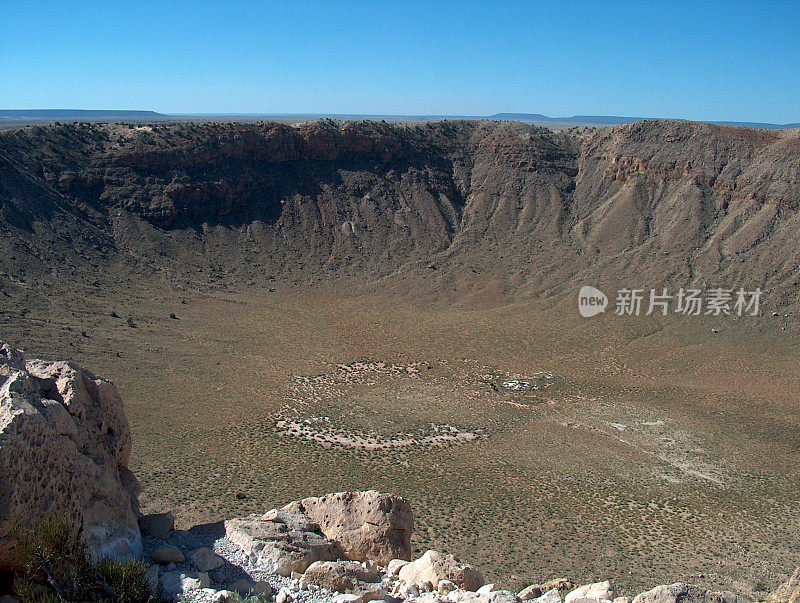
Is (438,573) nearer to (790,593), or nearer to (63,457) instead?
(790,593)

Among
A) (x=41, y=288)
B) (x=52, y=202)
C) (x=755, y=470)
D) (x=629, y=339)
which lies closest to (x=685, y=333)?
(x=629, y=339)

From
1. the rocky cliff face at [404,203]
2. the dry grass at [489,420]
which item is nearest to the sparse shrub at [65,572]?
the dry grass at [489,420]

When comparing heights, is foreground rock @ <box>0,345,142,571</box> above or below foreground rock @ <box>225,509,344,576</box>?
above

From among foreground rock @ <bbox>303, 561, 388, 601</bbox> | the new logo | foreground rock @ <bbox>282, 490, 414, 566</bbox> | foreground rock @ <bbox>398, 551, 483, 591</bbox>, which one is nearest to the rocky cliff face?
the new logo

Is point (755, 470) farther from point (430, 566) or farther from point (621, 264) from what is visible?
point (621, 264)

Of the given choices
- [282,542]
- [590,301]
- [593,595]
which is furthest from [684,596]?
[590,301]

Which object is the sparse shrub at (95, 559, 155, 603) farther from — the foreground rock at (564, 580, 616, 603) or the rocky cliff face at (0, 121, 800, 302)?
the rocky cliff face at (0, 121, 800, 302)
